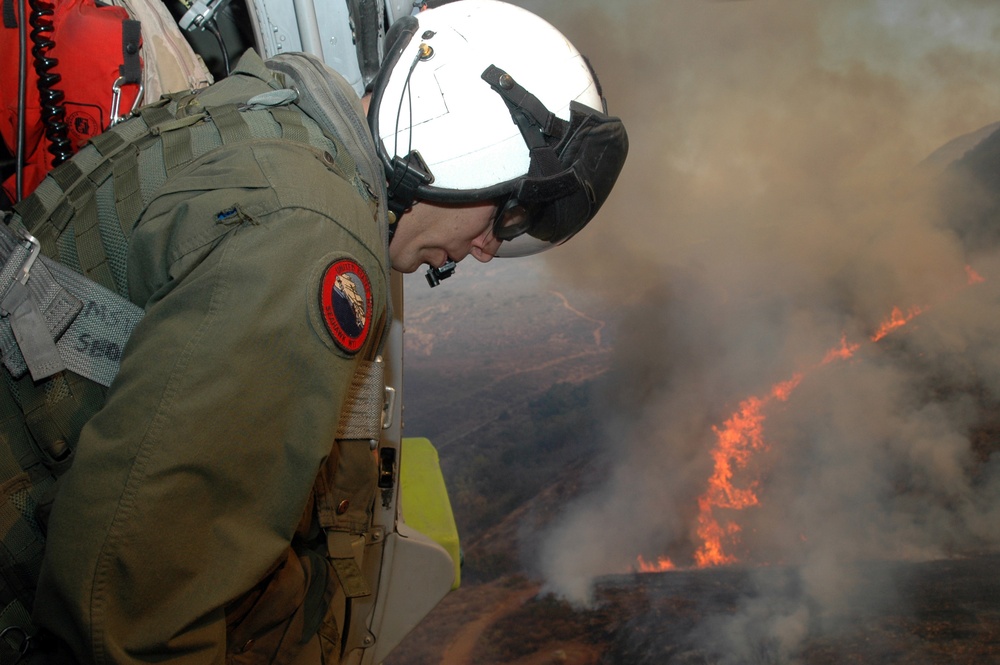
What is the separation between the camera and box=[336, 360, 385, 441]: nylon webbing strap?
1.27 meters

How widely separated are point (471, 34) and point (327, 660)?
1739 mm

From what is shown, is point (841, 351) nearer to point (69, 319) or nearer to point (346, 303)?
point (346, 303)

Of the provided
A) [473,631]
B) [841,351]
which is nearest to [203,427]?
[473,631]

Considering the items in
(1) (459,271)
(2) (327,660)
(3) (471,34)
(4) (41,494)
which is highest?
(3) (471,34)

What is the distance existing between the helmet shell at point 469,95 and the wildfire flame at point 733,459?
5796 millimetres

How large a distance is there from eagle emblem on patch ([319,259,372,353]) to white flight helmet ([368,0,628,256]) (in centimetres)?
52

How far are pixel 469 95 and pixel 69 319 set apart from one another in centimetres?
94

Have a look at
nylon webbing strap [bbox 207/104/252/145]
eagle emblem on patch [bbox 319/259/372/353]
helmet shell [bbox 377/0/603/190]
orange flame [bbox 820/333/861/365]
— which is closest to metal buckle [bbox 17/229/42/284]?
nylon webbing strap [bbox 207/104/252/145]

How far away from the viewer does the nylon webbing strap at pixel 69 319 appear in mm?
1056

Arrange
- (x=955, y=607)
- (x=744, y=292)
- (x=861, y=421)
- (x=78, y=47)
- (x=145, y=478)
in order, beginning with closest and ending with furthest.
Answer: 1. (x=145, y=478)
2. (x=78, y=47)
3. (x=955, y=607)
4. (x=861, y=421)
5. (x=744, y=292)

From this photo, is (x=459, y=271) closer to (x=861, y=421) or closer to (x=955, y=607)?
(x=861, y=421)

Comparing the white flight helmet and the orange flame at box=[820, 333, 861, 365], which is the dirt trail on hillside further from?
the orange flame at box=[820, 333, 861, 365]

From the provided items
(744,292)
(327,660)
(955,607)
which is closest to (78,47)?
(327,660)

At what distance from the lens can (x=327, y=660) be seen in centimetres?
192
